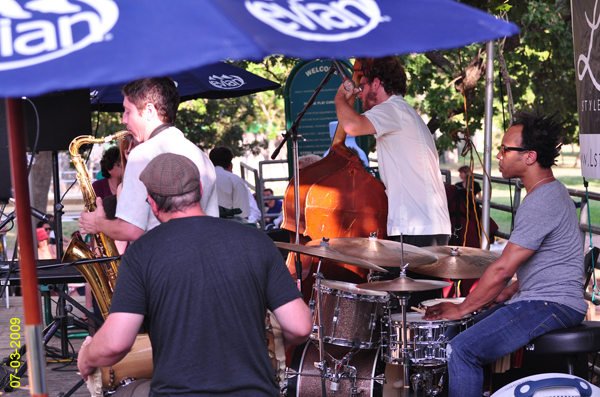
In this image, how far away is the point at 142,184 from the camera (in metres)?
2.89

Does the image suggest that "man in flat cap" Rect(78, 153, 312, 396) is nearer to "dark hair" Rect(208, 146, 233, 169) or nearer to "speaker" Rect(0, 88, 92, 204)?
"speaker" Rect(0, 88, 92, 204)

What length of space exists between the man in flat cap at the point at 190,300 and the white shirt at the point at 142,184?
56 centimetres

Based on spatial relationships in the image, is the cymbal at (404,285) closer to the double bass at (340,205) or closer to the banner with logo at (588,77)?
the double bass at (340,205)

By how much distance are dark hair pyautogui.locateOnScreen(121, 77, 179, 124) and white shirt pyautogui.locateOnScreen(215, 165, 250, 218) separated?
13.0ft

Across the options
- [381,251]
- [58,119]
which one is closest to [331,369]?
[381,251]

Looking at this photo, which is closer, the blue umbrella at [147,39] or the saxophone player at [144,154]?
the blue umbrella at [147,39]

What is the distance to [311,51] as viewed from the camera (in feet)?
5.27

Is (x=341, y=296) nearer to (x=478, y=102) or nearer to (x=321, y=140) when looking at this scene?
(x=321, y=140)

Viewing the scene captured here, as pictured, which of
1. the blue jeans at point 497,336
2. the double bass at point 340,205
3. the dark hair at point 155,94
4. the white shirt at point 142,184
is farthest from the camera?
the double bass at point 340,205

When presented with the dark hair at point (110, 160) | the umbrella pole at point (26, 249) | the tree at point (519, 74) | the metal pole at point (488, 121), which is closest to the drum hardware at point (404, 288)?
the metal pole at point (488, 121)

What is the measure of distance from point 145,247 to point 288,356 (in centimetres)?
220

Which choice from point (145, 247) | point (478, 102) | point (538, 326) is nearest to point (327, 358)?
point (538, 326)

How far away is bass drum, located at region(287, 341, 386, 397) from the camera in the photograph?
396cm

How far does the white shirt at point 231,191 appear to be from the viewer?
707 cm
